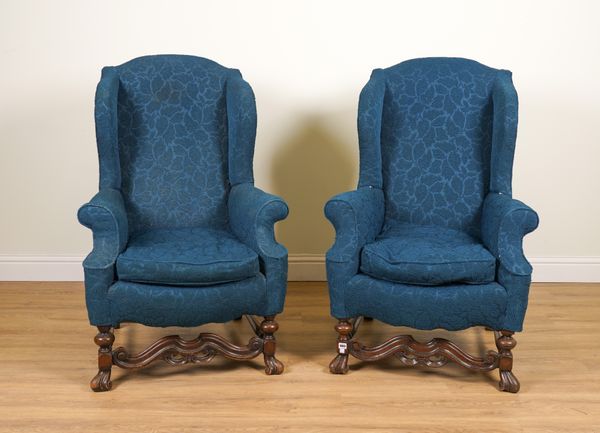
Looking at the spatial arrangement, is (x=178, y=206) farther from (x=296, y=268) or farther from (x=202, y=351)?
(x=296, y=268)

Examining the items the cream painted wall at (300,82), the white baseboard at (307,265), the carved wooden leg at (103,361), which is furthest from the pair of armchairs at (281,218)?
the white baseboard at (307,265)

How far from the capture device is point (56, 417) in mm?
2758

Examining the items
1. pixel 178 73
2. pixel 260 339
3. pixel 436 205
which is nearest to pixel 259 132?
pixel 178 73

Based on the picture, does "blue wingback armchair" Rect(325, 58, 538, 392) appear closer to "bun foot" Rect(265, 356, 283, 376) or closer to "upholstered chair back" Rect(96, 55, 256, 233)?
"bun foot" Rect(265, 356, 283, 376)

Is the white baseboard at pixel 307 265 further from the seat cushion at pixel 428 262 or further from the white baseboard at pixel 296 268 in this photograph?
the seat cushion at pixel 428 262

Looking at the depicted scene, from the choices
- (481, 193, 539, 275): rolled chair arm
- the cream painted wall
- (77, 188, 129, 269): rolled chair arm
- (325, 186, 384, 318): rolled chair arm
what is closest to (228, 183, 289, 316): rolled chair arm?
(325, 186, 384, 318): rolled chair arm

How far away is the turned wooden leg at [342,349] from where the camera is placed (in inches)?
123

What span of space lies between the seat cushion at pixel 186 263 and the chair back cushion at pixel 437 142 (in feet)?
2.61

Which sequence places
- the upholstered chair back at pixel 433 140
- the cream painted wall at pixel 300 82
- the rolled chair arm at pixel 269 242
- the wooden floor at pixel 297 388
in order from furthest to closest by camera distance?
the cream painted wall at pixel 300 82 < the upholstered chair back at pixel 433 140 < the rolled chair arm at pixel 269 242 < the wooden floor at pixel 297 388

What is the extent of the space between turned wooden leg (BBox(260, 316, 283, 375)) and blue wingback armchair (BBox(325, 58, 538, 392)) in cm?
23

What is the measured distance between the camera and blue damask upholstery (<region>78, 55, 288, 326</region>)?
296cm

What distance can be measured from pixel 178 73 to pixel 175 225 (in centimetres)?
67

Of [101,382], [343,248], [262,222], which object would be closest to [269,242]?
[262,222]

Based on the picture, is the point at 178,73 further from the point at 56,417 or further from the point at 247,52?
the point at 56,417
